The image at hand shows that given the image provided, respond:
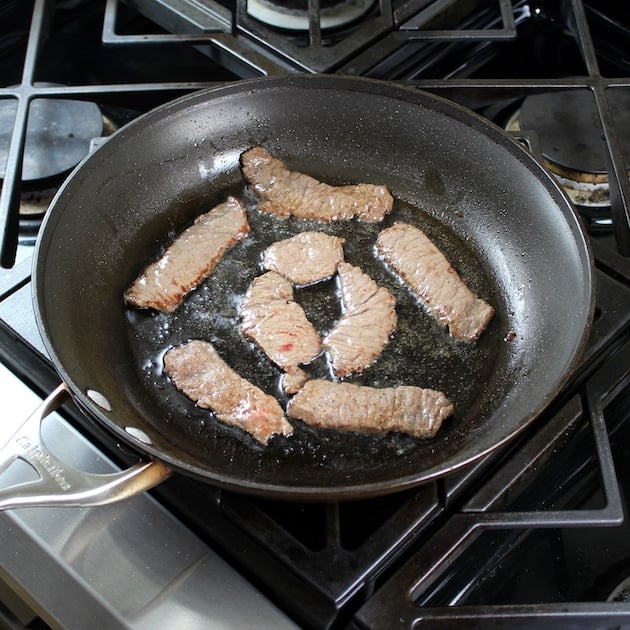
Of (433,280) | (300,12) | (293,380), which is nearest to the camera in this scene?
(293,380)

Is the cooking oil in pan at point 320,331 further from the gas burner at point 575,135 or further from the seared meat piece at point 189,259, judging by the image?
the gas burner at point 575,135

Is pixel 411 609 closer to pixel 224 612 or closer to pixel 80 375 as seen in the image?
pixel 224 612

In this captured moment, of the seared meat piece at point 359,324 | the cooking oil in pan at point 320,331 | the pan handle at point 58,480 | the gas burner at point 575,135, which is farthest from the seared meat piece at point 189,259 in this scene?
the gas burner at point 575,135

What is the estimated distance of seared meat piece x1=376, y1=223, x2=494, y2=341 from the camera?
4.69 feet

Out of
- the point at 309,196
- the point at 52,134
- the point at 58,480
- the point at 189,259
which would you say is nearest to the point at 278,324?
the point at 189,259

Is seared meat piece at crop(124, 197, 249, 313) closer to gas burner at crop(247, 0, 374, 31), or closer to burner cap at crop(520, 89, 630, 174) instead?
gas burner at crop(247, 0, 374, 31)

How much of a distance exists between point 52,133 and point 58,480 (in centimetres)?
99

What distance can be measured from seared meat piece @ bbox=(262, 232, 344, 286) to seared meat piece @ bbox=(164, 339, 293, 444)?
244mm

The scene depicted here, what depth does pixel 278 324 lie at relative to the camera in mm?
1397

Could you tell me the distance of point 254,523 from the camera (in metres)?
1.13

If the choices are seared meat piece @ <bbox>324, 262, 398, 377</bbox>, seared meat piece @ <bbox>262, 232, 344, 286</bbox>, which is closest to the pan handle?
seared meat piece @ <bbox>324, 262, 398, 377</bbox>

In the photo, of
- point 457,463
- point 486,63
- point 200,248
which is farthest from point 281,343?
point 486,63

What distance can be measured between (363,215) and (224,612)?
0.87 metres

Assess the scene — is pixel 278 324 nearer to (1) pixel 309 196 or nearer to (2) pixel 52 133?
(1) pixel 309 196
